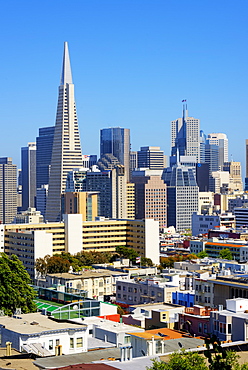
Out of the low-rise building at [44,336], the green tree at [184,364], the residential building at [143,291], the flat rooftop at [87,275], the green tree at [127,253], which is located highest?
the green tree at [184,364]

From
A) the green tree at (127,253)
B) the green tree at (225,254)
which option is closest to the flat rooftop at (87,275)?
the green tree at (127,253)

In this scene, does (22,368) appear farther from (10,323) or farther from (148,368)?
(10,323)

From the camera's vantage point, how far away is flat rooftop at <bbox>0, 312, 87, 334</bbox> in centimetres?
3353

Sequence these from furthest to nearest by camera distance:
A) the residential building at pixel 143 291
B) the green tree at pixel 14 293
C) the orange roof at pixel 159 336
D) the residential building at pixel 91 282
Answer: the residential building at pixel 91 282, the residential building at pixel 143 291, the green tree at pixel 14 293, the orange roof at pixel 159 336

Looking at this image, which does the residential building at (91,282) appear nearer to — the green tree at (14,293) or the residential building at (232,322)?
the green tree at (14,293)

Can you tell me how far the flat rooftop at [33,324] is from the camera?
1320 inches

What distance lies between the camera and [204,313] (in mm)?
46812

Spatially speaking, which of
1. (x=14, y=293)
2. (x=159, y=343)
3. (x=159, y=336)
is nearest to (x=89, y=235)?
(x=14, y=293)

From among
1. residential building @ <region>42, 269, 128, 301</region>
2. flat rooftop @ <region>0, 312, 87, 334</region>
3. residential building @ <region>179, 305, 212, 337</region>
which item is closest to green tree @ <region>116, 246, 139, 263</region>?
residential building @ <region>42, 269, 128, 301</region>

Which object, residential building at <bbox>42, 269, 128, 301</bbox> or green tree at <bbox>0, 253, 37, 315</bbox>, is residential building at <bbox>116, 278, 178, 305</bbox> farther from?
green tree at <bbox>0, 253, 37, 315</bbox>

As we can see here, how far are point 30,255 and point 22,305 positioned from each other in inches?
2428

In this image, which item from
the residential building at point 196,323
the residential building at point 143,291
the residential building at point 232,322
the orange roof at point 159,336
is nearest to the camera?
the orange roof at point 159,336

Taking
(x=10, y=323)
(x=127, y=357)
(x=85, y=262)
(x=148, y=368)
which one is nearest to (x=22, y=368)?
(x=127, y=357)

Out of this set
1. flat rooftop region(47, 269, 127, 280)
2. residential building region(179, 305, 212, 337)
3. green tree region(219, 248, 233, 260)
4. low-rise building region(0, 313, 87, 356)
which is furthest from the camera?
green tree region(219, 248, 233, 260)
